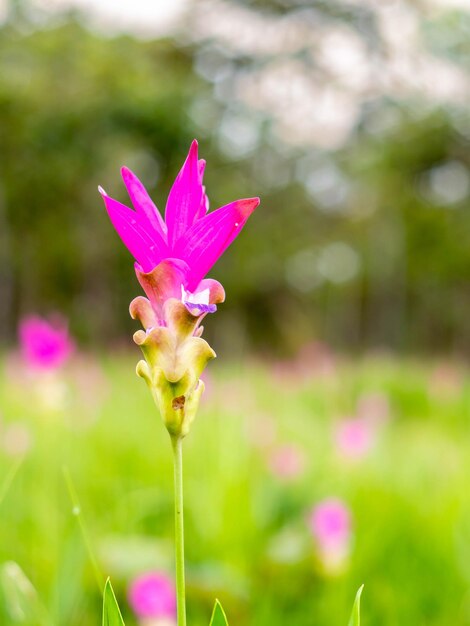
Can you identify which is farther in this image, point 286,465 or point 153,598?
point 286,465

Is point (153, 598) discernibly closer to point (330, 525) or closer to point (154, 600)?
point (154, 600)

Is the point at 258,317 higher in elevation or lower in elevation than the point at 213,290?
higher

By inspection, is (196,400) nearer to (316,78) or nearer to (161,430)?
(161,430)

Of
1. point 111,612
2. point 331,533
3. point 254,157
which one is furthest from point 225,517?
point 254,157

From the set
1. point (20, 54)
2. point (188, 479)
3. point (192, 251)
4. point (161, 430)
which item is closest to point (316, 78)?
point (20, 54)

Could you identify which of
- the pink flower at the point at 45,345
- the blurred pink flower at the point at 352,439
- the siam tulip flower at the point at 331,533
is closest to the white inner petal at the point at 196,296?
the siam tulip flower at the point at 331,533

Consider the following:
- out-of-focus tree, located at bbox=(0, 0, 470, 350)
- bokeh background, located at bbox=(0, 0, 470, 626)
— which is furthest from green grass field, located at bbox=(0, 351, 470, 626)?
out-of-focus tree, located at bbox=(0, 0, 470, 350)

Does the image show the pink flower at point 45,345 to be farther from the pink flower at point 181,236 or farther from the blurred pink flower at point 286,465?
the pink flower at point 181,236
